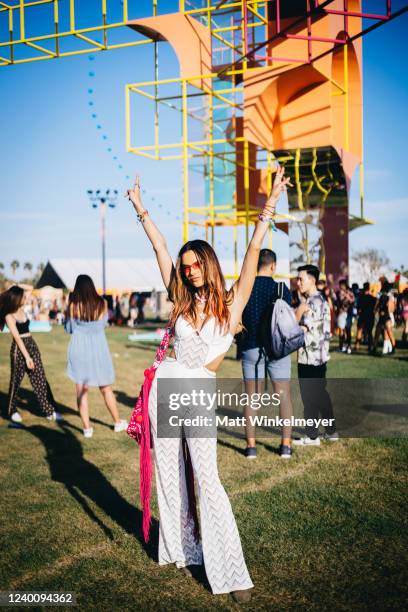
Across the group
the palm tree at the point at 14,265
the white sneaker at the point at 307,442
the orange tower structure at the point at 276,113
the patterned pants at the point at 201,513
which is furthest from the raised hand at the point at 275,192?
the palm tree at the point at 14,265

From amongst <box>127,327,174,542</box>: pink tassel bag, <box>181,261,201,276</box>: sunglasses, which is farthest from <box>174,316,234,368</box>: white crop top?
<box>181,261,201,276</box>: sunglasses

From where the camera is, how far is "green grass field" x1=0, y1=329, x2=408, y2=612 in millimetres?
3551

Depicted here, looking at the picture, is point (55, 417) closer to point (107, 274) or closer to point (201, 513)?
point (201, 513)

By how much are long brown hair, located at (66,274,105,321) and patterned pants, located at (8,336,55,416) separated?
52.5 inches

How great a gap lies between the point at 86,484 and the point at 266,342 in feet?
7.40

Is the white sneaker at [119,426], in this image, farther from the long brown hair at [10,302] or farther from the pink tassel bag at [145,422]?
the pink tassel bag at [145,422]

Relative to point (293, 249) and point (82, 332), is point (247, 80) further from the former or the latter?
point (82, 332)

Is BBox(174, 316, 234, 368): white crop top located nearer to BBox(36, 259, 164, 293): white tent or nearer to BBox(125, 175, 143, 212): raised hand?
BBox(125, 175, 143, 212): raised hand

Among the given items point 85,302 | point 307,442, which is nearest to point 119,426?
point 85,302

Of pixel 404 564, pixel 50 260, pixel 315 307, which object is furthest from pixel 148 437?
pixel 50 260

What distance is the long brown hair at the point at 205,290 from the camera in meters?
3.53

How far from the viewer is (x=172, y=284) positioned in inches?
144

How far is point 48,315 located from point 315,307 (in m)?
33.1

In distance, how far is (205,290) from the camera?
3572 mm
